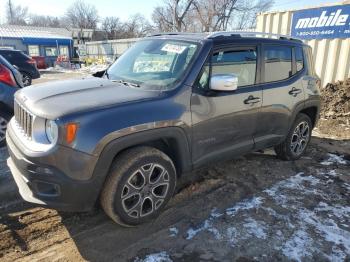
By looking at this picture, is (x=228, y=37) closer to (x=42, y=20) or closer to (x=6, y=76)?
(x=6, y=76)

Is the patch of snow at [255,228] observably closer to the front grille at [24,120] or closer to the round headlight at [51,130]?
the round headlight at [51,130]

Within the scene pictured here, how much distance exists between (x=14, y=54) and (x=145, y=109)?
14.9m

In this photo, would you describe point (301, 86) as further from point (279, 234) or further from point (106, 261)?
point (106, 261)

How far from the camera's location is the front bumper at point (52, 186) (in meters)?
2.80

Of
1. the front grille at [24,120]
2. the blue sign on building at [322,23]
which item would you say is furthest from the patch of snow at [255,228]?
the blue sign on building at [322,23]

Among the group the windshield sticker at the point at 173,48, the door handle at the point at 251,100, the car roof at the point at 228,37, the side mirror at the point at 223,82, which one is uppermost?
the car roof at the point at 228,37

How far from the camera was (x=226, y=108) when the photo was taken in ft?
12.5

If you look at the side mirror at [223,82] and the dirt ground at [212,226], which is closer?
the dirt ground at [212,226]

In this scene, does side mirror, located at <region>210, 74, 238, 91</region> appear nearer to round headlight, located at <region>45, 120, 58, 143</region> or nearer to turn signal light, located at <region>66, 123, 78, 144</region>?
turn signal light, located at <region>66, 123, 78, 144</region>

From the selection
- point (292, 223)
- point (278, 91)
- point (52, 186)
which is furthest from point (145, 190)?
point (278, 91)

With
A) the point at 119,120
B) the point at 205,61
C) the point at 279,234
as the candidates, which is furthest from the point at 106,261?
the point at 205,61

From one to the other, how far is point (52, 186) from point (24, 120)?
2.72 feet

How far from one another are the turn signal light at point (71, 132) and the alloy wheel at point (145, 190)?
0.70 meters

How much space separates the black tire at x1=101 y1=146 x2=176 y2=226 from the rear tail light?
344cm
